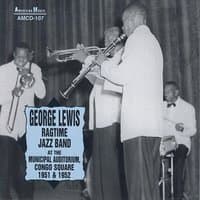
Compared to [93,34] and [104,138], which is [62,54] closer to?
[93,34]

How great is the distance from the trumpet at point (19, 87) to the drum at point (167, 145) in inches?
21.4

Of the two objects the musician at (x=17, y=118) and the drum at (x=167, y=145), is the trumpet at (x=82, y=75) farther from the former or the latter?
the drum at (x=167, y=145)

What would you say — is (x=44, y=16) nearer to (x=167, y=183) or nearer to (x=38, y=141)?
(x=38, y=141)

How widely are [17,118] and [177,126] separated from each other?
61 centimetres

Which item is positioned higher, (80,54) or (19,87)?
(80,54)

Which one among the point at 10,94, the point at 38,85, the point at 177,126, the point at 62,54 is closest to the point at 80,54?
the point at 62,54

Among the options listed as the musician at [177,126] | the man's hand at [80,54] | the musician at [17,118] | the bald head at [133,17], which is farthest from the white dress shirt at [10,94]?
the musician at [177,126]

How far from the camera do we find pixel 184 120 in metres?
1.83

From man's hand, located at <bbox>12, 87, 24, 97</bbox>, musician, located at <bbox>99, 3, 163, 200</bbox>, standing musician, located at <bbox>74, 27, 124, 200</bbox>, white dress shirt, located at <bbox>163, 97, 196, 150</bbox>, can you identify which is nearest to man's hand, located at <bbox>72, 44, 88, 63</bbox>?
standing musician, located at <bbox>74, 27, 124, 200</bbox>

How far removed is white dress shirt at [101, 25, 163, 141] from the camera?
1664 millimetres

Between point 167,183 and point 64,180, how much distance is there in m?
0.39

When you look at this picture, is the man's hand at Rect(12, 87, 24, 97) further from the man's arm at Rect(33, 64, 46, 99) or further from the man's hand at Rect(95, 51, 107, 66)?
the man's hand at Rect(95, 51, 107, 66)

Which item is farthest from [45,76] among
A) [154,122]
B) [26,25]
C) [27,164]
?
[154,122]

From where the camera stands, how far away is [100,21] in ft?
5.98
